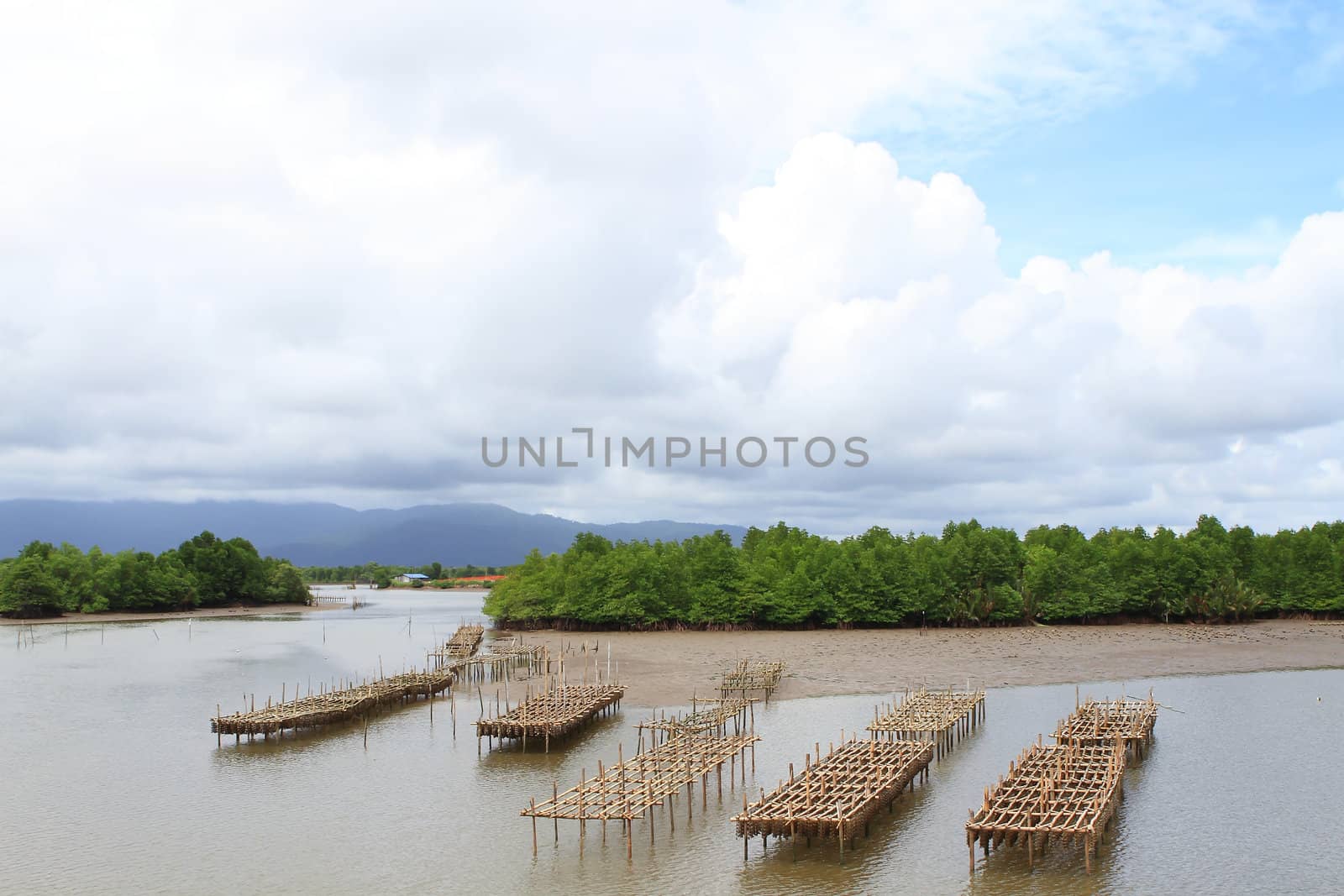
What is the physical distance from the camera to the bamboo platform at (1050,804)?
26125mm

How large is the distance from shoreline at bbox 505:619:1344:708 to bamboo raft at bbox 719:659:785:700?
2.44 ft

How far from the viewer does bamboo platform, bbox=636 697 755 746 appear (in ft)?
135

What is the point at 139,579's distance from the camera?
13762cm

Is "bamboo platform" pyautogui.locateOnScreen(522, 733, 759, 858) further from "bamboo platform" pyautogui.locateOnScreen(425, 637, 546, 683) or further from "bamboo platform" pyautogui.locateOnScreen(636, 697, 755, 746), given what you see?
"bamboo platform" pyautogui.locateOnScreen(425, 637, 546, 683)

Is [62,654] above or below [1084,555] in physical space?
below

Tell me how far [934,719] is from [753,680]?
17413 mm

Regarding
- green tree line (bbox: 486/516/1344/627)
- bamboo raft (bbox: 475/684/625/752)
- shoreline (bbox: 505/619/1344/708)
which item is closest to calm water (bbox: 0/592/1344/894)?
bamboo raft (bbox: 475/684/625/752)

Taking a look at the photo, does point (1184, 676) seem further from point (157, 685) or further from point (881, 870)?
point (157, 685)

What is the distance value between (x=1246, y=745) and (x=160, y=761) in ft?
151

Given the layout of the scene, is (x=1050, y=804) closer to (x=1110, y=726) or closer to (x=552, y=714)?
(x=1110, y=726)

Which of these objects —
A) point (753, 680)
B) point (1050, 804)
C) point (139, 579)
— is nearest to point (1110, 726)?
point (1050, 804)

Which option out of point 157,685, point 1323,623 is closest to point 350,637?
point 157,685

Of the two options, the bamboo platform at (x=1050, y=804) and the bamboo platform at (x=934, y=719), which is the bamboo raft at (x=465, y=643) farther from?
the bamboo platform at (x=1050, y=804)

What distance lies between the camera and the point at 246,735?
45656 mm
